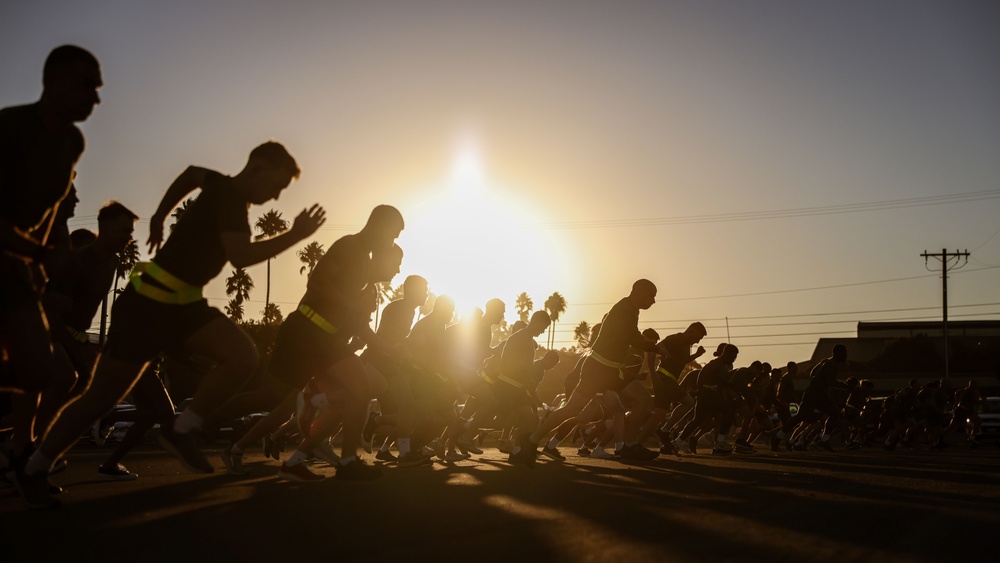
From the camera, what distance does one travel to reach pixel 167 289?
6.05 meters

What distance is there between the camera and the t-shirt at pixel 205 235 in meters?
6.10

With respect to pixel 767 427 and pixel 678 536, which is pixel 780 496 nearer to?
pixel 678 536

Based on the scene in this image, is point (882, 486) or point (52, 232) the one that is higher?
point (52, 232)

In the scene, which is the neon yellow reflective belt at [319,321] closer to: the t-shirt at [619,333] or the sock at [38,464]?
the sock at [38,464]

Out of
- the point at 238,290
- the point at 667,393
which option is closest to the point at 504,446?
the point at 667,393

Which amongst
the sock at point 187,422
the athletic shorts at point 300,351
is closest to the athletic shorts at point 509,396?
the athletic shorts at point 300,351

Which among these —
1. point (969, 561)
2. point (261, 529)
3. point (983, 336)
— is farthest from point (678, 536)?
point (983, 336)

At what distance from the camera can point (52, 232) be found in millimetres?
5863

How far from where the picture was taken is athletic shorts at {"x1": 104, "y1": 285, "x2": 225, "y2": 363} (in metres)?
5.99

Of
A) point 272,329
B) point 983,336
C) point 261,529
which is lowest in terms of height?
point 261,529

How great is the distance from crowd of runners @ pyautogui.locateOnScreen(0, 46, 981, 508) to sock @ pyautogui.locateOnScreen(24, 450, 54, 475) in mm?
11

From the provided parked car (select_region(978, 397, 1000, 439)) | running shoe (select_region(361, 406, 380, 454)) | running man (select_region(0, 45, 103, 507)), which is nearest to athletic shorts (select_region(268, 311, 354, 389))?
running man (select_region(0, 45, 103, 507))

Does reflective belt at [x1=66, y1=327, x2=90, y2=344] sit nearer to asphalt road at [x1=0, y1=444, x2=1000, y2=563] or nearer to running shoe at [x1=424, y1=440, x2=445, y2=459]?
asphalt road at [x1=0, y1=444, x2=1000, y2=563]

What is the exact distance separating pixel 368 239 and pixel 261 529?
358 cm
